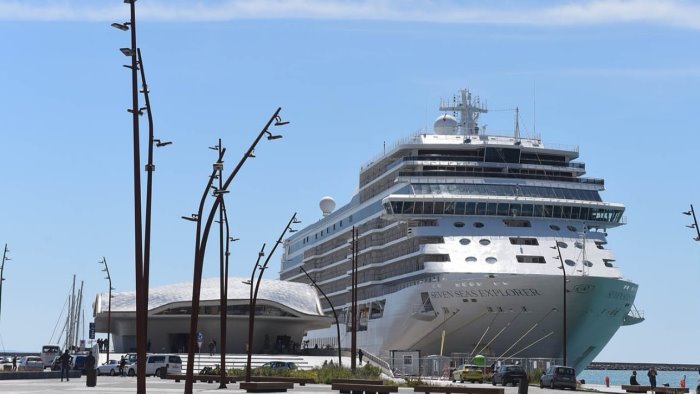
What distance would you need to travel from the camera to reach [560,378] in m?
53.0

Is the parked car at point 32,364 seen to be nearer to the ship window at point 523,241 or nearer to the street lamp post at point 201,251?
the ship window at point 523,241

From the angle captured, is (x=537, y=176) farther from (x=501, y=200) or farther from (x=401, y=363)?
(x=401, y=363)

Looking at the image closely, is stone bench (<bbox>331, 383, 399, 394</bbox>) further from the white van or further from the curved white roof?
the curved white roof

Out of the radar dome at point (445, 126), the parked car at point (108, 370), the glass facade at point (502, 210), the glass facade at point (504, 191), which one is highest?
the radar dome at point (445, 126)

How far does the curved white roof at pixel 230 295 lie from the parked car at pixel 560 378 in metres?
39.8

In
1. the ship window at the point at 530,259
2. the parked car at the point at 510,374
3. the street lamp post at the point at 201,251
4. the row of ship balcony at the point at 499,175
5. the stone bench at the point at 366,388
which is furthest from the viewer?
the row of ship balcony at the point at 499,175

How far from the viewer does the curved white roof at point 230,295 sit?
91875 millimetres

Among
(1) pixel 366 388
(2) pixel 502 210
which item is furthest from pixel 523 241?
(1) pixel 366 388

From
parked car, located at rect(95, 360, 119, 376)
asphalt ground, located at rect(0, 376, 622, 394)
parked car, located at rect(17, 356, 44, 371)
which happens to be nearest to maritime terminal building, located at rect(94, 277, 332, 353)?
parked car, located at rect(17, 356, 44, 371)

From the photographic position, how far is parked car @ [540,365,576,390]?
52.9m

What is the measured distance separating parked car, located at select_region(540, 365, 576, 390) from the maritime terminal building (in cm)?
3955

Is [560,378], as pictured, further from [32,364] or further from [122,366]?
[32,364]

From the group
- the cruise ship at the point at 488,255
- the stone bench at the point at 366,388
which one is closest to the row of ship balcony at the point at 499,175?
the cruise ship at the point at 488,255

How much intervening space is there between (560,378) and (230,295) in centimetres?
4347
